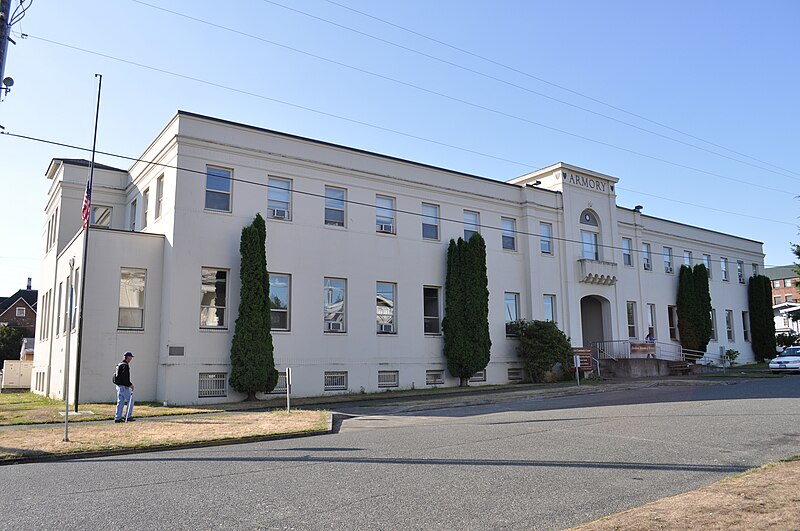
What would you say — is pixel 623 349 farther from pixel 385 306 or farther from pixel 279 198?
pixel 279 198

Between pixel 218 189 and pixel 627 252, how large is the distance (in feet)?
79.7

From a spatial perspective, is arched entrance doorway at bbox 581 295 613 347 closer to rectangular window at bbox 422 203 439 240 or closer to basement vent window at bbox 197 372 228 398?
rectangular window at bbox 422 203 439 240

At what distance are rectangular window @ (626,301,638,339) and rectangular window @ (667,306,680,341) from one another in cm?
409

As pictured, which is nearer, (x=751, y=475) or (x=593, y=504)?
(x=593, y=504)

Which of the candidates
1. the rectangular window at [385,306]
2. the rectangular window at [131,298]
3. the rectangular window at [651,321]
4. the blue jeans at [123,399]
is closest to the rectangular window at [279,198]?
the rectangular window at [385,306]

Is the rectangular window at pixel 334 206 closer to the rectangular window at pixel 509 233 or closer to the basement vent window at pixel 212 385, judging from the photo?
the basement vent window at pixel 212 385

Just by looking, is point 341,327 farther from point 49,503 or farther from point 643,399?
point 49,503

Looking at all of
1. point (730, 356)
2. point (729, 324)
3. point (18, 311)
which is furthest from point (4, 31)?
point (18, 311)

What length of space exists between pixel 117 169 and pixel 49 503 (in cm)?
2449

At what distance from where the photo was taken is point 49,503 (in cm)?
693

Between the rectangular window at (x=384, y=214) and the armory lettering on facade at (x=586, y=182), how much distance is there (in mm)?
11274

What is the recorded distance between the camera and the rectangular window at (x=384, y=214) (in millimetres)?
26406

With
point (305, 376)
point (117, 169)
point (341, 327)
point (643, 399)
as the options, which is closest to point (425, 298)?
point (341, 327)

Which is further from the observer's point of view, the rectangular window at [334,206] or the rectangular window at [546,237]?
the rectangular window at [546,237]
